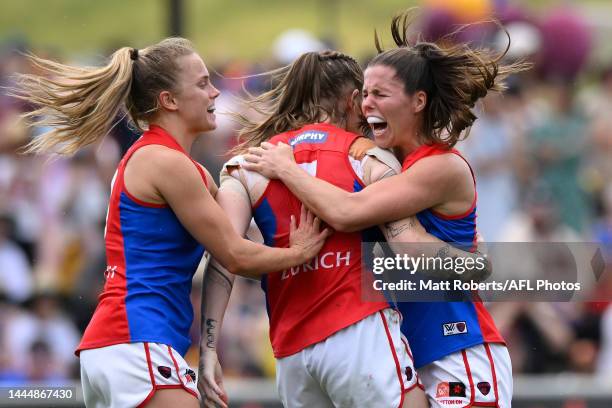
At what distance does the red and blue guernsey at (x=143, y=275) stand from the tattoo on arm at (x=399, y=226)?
2.68 ft

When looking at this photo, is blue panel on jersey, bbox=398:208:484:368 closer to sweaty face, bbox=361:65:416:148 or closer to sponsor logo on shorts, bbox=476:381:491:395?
sponsor logo on shorts, bbox=476:381:491:395

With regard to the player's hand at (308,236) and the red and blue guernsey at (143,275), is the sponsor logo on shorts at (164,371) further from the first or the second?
the player's hand at (308,236)

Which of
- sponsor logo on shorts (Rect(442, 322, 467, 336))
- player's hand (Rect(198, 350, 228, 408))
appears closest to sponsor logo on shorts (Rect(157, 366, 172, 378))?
player's hand (Rect(198, 350, 228, 408))

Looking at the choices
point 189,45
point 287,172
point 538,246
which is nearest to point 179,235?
point 287,172

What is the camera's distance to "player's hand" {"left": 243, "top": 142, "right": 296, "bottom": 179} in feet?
17.7

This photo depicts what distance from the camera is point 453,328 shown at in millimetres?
5363

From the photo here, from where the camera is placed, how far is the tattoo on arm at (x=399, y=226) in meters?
5.31

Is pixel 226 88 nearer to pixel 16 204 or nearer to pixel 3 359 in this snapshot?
pixel 16 204

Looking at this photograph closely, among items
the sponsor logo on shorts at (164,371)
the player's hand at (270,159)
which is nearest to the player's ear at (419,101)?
the player's hand at (270,159)

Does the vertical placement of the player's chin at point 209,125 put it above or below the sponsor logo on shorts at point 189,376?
above

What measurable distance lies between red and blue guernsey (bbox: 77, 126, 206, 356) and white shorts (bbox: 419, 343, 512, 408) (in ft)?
3.56

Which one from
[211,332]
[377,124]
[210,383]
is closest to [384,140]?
[377,124]

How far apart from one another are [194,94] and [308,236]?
0.82 m

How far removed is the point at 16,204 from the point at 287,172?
6.51 meters
